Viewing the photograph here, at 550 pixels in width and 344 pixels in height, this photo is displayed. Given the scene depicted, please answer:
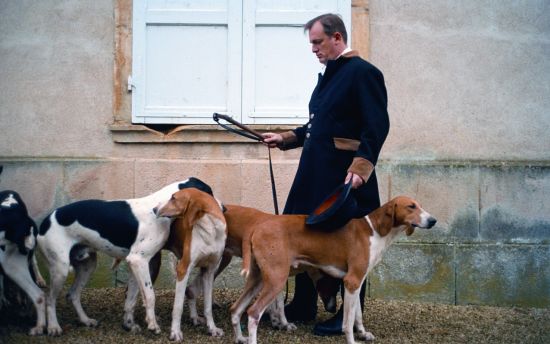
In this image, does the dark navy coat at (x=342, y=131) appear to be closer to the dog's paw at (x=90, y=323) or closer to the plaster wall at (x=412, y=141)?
the plaster wall at (x=412, y=141)

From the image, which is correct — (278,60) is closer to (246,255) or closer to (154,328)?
(246,255)

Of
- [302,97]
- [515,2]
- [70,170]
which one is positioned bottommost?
[70,170]

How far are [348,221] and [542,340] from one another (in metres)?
1.81

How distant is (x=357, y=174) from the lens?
5.11 metres

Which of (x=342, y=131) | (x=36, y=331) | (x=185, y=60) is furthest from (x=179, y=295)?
(x=185, y=60)

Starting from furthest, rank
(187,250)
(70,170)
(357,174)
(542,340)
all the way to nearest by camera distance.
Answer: (70,170) < (542,340) < (187,250) < (357,174)

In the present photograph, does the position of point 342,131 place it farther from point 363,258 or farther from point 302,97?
point 302,97

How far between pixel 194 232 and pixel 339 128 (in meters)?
1.25

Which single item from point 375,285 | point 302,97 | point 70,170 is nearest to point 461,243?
point 375,285

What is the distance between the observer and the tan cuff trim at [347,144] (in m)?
5.43

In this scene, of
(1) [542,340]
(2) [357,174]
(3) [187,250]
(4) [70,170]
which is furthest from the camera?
(4) [70,170]

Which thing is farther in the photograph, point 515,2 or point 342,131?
point 515,2

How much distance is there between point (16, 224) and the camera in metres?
5.58

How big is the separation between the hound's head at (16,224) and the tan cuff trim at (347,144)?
7.52 ft
